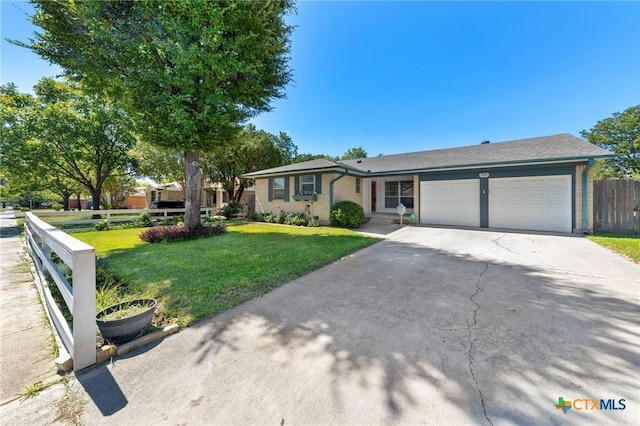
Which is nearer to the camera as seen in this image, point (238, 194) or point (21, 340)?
point (21, 340)

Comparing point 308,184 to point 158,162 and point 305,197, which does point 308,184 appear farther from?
point 158,162

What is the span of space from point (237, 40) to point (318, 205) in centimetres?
798

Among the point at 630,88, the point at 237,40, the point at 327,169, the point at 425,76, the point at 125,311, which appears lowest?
the point at 125,311

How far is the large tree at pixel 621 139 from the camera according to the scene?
22.6 metres

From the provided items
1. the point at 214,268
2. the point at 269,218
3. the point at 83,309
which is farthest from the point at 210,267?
the point at 269,218

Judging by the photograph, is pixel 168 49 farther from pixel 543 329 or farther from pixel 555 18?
pixel 555 18

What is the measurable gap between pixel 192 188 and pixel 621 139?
36.8 metres

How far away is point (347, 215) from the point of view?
1166 cm

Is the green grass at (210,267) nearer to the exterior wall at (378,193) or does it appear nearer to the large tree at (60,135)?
the exterior wall at (378,193)

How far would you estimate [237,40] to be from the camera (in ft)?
22.6

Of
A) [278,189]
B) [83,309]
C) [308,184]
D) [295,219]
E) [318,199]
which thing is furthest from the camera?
[278,189]

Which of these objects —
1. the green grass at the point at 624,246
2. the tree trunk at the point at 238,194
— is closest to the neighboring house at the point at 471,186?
the green grass at the point at 624,246

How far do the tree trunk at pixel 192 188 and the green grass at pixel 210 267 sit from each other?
125 centimetres

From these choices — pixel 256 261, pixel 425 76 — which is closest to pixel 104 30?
pixel 256 261
